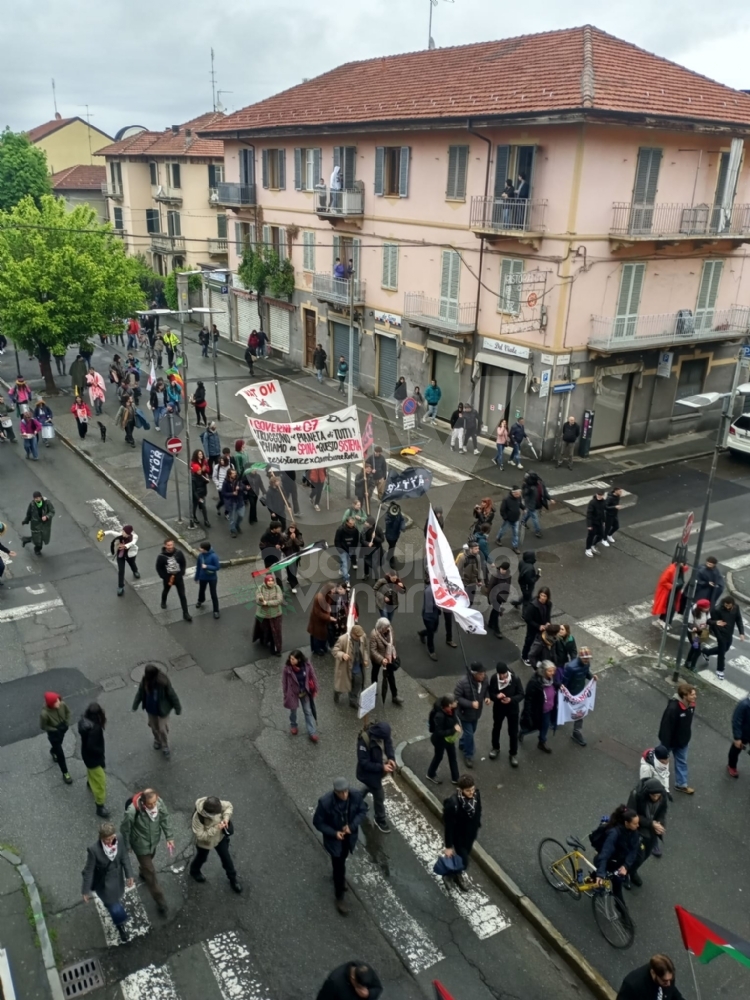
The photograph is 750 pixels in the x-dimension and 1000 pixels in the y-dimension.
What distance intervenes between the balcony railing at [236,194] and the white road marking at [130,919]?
32316 millimetres

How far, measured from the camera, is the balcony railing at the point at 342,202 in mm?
28703

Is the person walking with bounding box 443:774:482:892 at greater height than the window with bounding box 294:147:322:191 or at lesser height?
lesser

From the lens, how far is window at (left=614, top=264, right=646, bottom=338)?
22.8 m

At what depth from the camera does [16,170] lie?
52.6 meters

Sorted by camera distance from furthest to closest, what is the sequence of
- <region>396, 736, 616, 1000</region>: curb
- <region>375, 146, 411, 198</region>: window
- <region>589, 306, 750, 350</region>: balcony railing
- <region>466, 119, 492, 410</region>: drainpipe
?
<region>375, 146, 411, 198</region>: window
<region>466, 119, 492, 410</region>: drainpipe
<region>589, 306, 750, 350</region>: balcony railing
<region>396, 736, 616, 1000</region>: curb

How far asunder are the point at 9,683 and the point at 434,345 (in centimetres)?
1809

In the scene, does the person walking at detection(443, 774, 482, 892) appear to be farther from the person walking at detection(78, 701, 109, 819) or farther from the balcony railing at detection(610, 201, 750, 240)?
the balcony railing at detection(610, 201, 750, 240)

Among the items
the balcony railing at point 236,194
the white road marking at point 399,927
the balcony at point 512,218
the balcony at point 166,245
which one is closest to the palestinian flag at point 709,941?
the white road marking at point 399,927

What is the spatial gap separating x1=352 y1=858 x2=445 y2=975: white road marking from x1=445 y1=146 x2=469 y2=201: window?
20.6 meters

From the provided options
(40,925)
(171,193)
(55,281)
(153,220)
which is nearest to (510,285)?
(55,281)

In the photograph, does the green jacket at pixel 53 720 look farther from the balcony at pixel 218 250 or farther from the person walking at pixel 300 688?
the balcony at pixel 218 250

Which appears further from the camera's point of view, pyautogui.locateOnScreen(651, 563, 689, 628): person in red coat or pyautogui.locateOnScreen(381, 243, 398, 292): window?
pyautogui.locateOnScreen(381, 243, 398, 292): window

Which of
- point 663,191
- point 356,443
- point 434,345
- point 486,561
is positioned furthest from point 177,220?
point 486,561

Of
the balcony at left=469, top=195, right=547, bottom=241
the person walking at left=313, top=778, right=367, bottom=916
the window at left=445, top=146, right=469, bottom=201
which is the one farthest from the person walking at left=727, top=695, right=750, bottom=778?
the window at left=445, top=146, right=469, bottom=201
